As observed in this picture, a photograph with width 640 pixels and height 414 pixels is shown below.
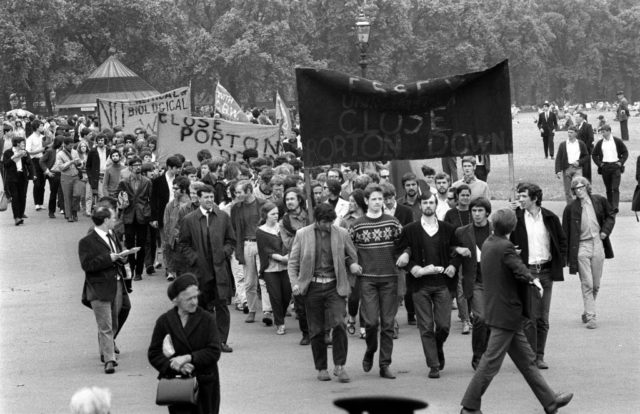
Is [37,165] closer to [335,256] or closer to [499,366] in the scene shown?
[335,256]

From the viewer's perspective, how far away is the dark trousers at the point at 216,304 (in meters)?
12.2

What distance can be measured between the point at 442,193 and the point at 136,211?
511 cm

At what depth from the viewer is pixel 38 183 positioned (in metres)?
25.6

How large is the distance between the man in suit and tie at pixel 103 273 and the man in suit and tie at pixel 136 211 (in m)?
5.74

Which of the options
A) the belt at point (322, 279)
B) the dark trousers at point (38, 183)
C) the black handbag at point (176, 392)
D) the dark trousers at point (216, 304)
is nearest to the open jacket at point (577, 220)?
the belt at point (322, 279)

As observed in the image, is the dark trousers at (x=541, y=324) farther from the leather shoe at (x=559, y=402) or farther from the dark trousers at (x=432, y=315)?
the leather shoe at (x=559, y=402)

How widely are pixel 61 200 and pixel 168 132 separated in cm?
379

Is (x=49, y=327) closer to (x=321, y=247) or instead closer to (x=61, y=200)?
(x=321, y=247)

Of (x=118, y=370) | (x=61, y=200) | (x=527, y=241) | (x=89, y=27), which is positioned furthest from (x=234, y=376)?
(x=89, y=27)

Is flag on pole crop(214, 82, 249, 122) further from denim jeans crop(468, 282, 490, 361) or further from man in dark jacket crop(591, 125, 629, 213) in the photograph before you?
denim jeans crop(468, 282, 490, 361)

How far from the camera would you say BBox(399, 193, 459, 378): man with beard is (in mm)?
11125

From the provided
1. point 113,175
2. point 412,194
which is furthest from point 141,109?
point 412,194

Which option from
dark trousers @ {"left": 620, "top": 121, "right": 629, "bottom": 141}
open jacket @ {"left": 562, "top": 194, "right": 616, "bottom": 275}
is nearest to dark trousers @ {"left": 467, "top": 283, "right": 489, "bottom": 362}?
open jacket @ {"left": 562, "top": 194, "right": 616, "bottom": 275}

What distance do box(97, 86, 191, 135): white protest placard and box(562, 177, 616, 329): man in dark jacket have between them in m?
16.9
